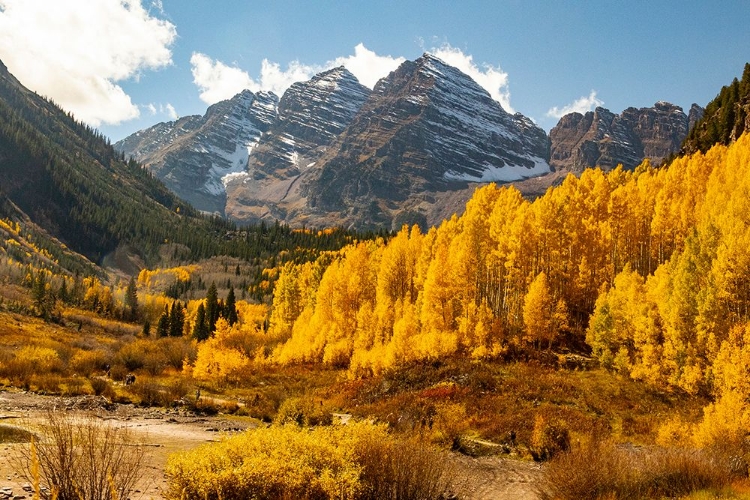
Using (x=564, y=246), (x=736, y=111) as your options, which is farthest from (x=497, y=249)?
(x=736, y=111)

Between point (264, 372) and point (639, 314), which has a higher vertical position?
point (639, 314)

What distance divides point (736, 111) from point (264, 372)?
299 ft

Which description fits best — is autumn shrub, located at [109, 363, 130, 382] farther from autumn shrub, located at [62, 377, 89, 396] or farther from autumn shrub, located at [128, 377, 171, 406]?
autumn shrub, located at [128, 377, 171, 406]

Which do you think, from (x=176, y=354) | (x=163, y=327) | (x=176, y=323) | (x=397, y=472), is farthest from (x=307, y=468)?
(x=176, y=323)

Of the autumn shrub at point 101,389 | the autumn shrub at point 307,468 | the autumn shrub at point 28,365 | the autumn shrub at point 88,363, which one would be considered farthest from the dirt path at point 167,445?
the autumn shrub at point 88,363

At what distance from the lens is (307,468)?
471 inches

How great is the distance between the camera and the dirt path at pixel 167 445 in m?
14.7

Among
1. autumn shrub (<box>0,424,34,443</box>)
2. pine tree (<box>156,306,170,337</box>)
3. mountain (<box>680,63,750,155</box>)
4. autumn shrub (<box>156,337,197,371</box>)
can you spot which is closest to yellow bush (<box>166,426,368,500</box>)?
autumn shrub (<box>0,424,34,443</box>)

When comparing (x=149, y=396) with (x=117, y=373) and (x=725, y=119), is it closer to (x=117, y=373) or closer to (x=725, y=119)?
(x=117, y=373)

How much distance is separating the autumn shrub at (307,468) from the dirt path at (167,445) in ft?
8.13

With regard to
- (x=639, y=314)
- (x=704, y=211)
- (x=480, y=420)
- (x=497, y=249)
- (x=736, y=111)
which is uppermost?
(x=736, y=111)

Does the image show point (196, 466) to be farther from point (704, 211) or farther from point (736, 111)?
point (736, 111)

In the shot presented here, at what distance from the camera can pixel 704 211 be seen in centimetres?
4541

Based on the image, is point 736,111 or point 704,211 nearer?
point 704,211
